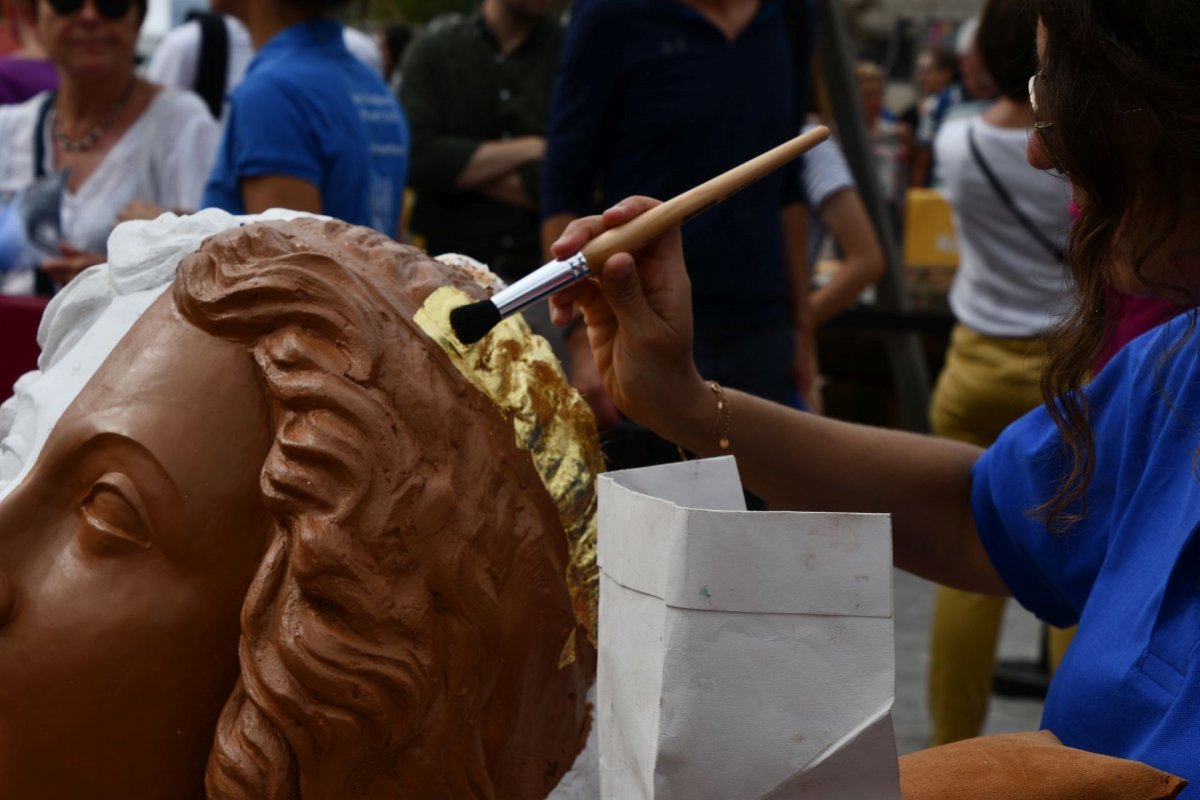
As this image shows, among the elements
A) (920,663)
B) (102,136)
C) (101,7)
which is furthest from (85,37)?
(920,663)

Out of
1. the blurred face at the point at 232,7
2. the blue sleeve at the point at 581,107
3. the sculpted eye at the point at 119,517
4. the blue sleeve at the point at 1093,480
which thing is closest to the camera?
the sculpted eye at the point at 119,517

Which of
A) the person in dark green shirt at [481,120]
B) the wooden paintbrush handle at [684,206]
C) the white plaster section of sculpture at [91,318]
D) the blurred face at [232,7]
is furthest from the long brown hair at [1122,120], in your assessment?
the person in dark green shirt at [481,120]

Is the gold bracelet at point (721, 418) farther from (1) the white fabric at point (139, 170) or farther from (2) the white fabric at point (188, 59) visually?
(2) the white fabric at point (188, 59)

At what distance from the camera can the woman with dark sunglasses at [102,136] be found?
3381 mm

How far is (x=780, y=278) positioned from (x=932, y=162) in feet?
21.6

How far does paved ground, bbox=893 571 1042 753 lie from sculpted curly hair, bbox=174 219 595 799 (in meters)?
2.99

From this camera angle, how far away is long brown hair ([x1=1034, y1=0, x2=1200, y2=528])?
1.32 meters

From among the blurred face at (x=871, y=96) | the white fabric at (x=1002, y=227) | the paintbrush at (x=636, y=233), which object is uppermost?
the paintbrush at (x=636, y=233)

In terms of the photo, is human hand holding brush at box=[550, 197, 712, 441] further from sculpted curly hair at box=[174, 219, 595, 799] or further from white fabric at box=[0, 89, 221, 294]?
white fabric at box=[0, 89, 221, 294]

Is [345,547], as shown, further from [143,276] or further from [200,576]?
[143,276]

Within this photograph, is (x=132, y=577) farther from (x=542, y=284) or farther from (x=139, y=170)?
(x=139, y=170)

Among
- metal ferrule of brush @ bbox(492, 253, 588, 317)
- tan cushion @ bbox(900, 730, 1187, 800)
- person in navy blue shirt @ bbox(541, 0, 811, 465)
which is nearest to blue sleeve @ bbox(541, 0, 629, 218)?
person in navy blue shirt @ bbox(541, 0, 811, 465)

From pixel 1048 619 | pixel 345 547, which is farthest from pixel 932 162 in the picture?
pixel 345 547

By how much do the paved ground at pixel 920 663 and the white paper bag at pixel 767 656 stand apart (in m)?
3.17
